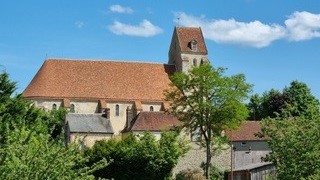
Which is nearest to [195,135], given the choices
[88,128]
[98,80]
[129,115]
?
[88,128]

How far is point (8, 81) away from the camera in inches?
1206

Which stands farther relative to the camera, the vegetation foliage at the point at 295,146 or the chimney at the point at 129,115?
the chimney at the point at 129,115

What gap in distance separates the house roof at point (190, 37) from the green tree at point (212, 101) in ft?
104

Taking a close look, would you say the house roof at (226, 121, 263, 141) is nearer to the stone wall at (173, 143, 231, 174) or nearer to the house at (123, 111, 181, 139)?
the house at (123, 111, 181, 139)

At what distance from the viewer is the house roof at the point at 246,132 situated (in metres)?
66.9

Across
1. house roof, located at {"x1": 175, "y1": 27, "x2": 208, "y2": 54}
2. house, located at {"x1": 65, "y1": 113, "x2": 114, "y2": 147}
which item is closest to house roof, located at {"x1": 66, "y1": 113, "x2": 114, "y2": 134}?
house, located at {"x1": 65, "y1": 113, "x2": 114, "y2": 147}

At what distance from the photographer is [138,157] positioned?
156 feet

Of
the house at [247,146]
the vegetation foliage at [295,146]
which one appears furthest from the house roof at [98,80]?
the vegetation foliage at [295,146]

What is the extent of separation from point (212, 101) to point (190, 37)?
34.5m

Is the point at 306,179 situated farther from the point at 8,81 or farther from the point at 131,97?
the point at 131,97

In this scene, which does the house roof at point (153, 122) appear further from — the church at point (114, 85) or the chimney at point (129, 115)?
the chimney at point (129, 115)

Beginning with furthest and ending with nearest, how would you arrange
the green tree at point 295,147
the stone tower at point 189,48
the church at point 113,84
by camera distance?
the stone tower at point 189,48
the church at point 113,84
the green tree at point 295,147

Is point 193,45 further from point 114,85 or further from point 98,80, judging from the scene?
point 98,80

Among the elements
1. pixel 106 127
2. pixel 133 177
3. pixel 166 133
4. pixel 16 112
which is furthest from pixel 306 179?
pixel 106 127
